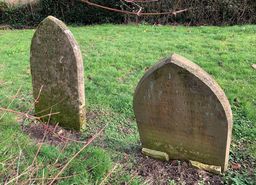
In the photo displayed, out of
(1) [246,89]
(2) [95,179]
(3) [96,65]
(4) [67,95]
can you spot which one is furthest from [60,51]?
(1) [246,89]

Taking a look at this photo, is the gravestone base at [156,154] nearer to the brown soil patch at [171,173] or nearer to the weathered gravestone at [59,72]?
the brown soil patch at [171,173]

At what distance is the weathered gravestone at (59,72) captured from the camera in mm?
4430

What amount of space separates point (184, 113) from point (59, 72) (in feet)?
5.67

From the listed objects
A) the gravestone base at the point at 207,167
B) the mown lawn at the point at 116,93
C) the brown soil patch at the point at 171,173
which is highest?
the mown lawn at the point at 116,93

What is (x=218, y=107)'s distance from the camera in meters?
3.54

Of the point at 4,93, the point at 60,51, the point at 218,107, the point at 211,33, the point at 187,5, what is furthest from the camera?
the point at 187,5

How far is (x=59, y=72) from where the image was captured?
459 centimetres

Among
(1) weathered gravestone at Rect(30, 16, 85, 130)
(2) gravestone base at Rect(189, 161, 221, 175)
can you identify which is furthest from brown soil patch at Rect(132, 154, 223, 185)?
(1) weathered gravestone at Rect(30, 16, 85, 130)

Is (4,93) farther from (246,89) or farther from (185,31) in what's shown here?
(185,31)

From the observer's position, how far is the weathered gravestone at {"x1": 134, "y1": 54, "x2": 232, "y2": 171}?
140 inches

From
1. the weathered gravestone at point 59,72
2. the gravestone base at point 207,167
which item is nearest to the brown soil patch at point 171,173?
the gravestone base at point 207,167

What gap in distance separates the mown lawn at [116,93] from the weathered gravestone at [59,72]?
0.33 metres

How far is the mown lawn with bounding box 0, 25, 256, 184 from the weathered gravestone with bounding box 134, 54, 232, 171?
336 mm

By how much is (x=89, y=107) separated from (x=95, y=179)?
6.05 ft
